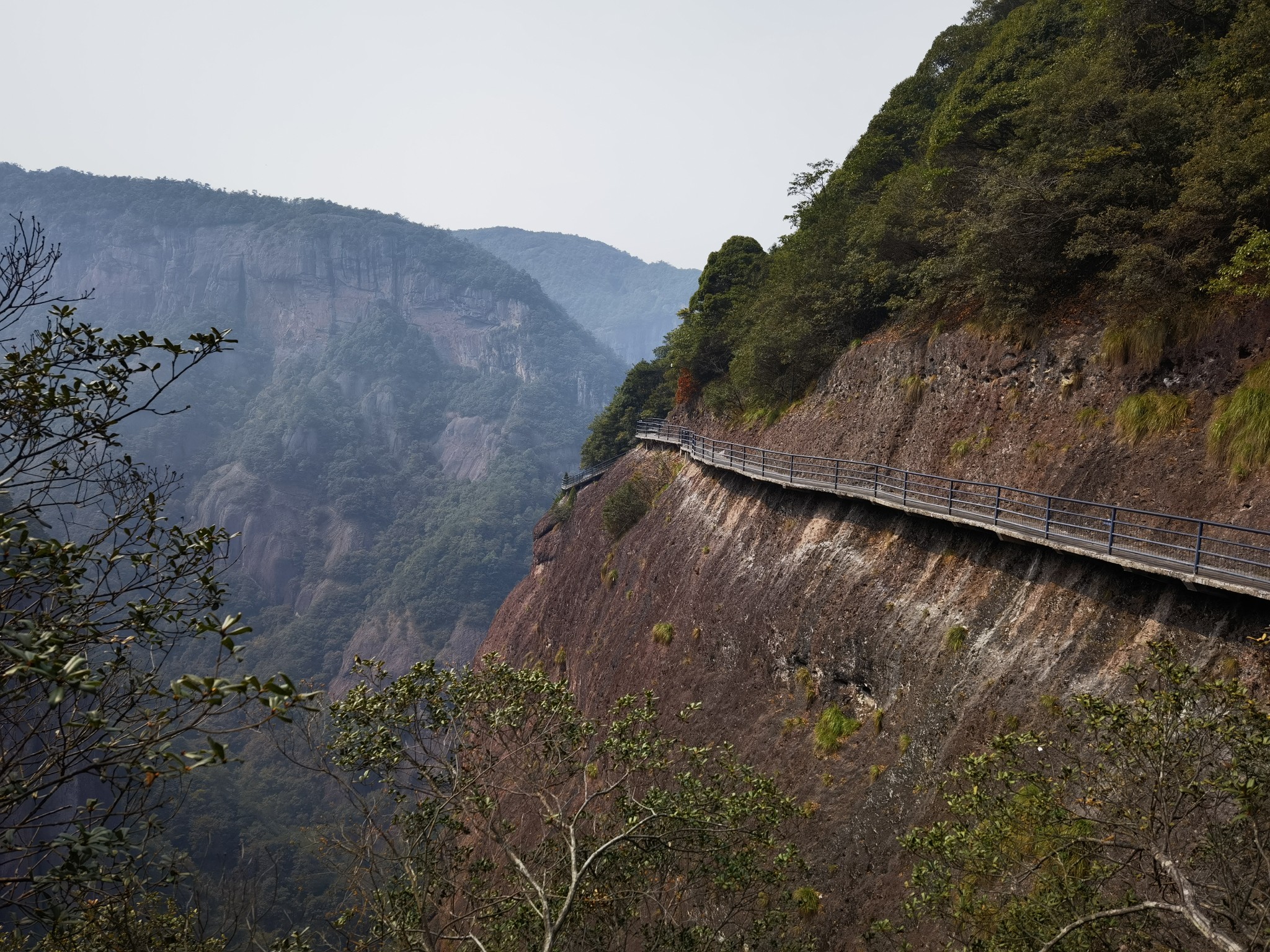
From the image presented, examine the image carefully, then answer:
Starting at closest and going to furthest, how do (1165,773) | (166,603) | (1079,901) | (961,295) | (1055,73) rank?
1. (166,603)
2. (1165,773)
3. (1079,901)
4. (1055,73)
5. (961,295)

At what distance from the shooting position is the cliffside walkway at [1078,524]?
923 centimetres

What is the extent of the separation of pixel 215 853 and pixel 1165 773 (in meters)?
82.0

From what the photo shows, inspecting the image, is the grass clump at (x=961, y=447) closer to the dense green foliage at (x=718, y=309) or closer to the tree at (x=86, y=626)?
the tree at (x=86, y=626)

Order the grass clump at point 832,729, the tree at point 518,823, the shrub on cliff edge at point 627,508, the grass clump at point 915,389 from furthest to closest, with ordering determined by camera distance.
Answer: the shrub on cliff edge at point 627,508 < the grass clump at point 915,389 < the grass clump at point 832,729 < the tree at point 518,823

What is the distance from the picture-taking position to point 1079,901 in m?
6.57

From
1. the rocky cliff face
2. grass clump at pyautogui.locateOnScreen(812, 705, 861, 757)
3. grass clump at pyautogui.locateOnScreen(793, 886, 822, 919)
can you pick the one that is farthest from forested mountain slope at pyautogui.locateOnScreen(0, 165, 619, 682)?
grass clump at pyautogui.locateOnScreen(793, 886, 822, 919)

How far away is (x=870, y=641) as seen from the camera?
14.4 meters

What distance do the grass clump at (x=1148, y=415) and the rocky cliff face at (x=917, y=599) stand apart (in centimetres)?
21

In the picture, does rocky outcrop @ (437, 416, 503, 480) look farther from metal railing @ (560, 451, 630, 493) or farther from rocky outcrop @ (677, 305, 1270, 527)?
rocky outcrop @ (677, 305, 1270, 527)

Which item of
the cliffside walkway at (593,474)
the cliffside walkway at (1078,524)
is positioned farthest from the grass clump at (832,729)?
the cliffside walkway at (593,474)

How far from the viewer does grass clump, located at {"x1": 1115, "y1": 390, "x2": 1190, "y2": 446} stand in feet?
40.9

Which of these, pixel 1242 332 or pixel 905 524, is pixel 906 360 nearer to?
pixel 905 524

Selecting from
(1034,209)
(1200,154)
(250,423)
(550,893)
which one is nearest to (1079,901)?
(550,893)

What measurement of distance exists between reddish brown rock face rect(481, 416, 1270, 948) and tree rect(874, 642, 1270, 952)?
1.66 m
